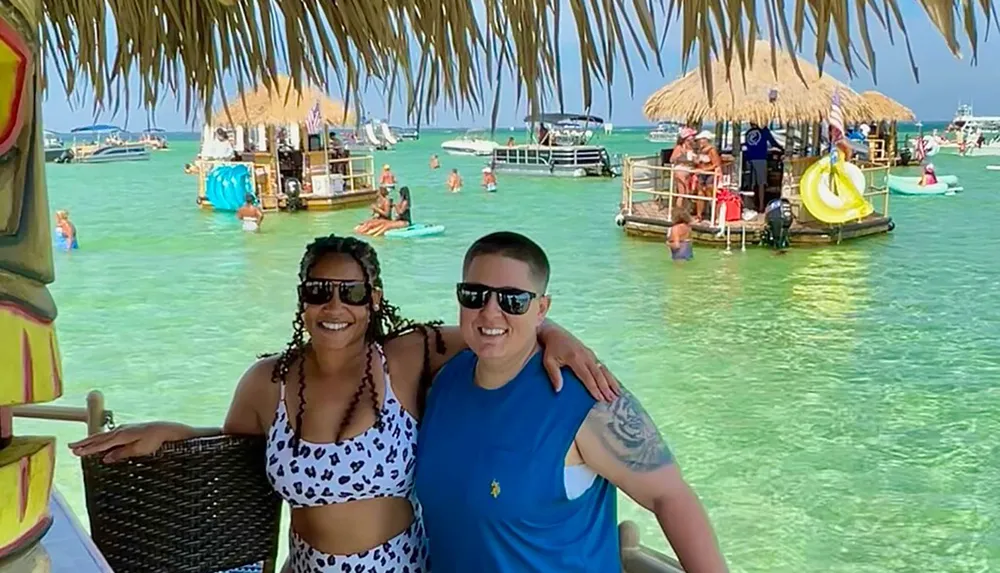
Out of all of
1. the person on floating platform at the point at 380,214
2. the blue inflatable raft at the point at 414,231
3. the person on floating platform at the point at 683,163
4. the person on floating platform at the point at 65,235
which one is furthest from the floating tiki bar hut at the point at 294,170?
the person on floating platform at the point at 683,163

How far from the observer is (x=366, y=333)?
1.29 meters

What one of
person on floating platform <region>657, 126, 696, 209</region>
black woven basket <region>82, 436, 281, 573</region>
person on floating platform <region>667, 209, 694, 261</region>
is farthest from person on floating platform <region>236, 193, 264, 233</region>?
black woven basket <region>82, 436, 281, 573</region>

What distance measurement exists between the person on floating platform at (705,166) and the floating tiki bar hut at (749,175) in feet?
0.27

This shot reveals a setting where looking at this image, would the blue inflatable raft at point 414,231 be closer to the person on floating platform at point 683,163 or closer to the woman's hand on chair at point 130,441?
the person on floating platform at point 683,163

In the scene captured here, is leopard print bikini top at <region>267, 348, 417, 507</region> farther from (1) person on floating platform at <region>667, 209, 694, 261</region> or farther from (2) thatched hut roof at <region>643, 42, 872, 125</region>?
(2) thatched hut roof at <region>643, 42, 872, 125</region>

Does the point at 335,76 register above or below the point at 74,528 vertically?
above

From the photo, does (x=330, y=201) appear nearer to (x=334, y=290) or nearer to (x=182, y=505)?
(x=182, y=505)

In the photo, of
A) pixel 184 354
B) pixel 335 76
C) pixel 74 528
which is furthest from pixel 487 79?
pixel 184 354

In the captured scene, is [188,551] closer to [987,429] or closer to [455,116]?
[455,116]

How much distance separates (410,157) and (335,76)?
1519 inches

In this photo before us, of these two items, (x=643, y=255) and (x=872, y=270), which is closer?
(x=872, y=270)

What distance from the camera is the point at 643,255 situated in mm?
11859

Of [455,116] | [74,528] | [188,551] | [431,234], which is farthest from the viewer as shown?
[431,234]

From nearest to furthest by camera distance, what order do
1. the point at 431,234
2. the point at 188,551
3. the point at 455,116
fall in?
the point at 188,551
the point at 455,116
the point at 431,234
